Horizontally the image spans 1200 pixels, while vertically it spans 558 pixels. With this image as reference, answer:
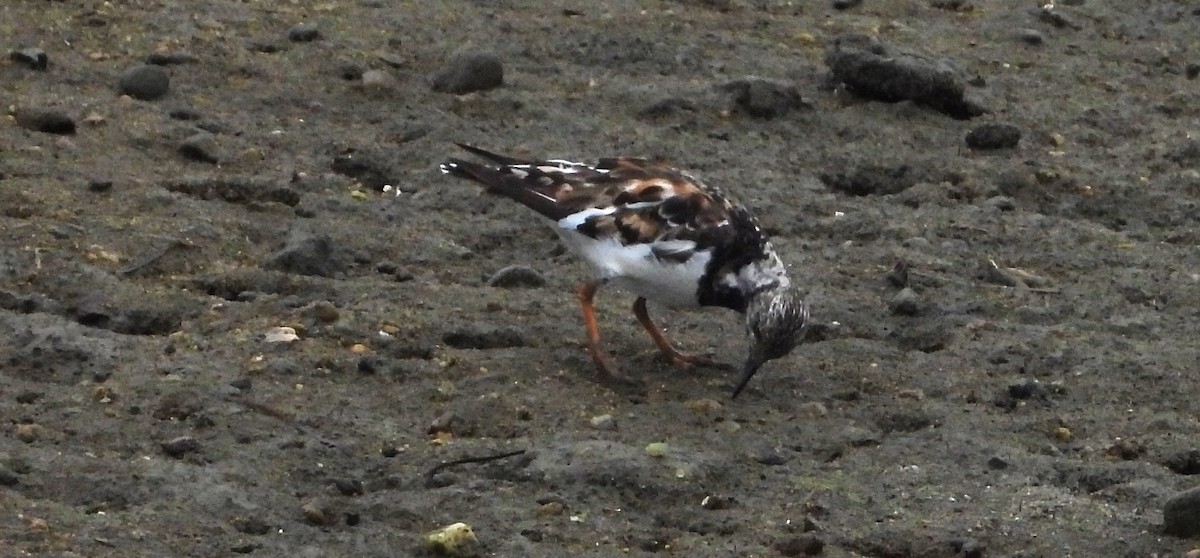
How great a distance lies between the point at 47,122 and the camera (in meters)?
7.65

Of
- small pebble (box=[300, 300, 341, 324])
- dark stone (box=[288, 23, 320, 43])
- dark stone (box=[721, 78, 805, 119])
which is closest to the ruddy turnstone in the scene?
small pebble (box=[300, 300, 341, 324])

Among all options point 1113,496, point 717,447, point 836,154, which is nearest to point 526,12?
point 836,154

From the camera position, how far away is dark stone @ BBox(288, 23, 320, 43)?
356 inches

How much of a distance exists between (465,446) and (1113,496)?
189cm

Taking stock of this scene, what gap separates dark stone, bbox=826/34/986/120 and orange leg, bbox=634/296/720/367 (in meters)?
2.57

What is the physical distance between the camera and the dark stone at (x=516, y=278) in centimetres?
692

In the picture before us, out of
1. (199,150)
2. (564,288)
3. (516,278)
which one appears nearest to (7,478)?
(516,278)

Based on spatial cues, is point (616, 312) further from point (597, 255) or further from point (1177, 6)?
point (1177, 6)

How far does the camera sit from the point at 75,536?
4559mm

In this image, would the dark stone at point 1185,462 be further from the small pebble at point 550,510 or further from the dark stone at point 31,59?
the dark stone at point 31,59

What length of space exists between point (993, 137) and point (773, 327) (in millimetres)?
2791

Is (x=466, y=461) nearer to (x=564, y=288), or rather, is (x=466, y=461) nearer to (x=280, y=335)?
(x=280, y=335)

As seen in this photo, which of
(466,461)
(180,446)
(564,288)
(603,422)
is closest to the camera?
(180,446)

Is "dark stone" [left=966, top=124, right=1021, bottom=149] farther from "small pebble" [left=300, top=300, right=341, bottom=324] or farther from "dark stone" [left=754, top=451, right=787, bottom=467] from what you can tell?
"small pebble" [left=300, top=300, right=341, bottom=324]
